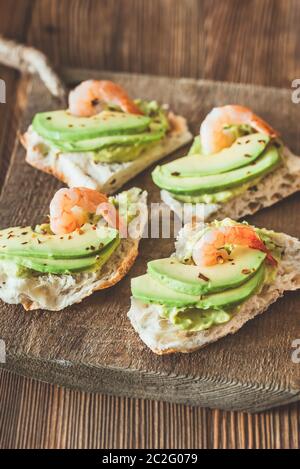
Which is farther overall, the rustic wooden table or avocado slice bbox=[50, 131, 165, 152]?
the rustic wooden table

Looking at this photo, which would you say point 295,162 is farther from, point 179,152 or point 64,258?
point 64,258

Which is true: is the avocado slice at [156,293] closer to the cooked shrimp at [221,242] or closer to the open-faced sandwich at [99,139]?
the cooked shrimp at [221,242]

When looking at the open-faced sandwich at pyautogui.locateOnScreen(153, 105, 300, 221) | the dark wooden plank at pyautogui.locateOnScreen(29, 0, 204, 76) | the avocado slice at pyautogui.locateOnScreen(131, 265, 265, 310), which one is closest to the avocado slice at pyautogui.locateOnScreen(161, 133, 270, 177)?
the open-faced sandwich at pyautogui.locateOnScreen(153, 105, 300, 221)

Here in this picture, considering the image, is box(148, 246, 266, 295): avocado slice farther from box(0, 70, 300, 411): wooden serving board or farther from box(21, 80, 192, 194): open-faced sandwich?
box(21, 80, 192, 194): open-faced sandwich

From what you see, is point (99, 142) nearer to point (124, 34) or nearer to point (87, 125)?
point (87, 125)

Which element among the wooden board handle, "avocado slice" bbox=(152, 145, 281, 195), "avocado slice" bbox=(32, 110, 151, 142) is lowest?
"avocado slice" bbox=(152, 145, 281, 195)

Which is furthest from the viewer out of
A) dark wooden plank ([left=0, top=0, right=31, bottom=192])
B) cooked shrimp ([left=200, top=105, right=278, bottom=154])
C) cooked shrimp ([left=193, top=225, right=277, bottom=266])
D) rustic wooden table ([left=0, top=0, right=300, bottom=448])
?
rustic wooden table ([left=0, top=0, right=300, bottom=448])

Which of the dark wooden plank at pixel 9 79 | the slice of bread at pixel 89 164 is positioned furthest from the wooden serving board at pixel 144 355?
the dark wooden plank at pixel 9 79
